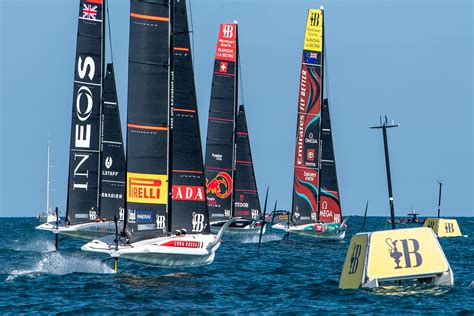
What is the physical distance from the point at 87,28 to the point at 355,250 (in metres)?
25.3

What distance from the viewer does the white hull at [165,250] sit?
103 ft

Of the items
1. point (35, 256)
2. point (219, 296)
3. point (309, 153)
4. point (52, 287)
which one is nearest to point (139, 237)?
point (52, 287)

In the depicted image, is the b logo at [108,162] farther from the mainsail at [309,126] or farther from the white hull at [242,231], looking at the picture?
the mainsail at [309,126]

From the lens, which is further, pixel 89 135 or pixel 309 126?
pixel 309 126

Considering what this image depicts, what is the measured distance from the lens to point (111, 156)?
1978 inches

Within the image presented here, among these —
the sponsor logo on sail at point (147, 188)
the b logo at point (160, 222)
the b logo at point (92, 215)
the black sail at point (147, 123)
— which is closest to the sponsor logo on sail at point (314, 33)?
the b logo at point (92, 215)

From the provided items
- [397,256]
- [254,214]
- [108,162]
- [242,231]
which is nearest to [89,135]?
[108,162]

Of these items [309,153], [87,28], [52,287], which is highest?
[87,28]

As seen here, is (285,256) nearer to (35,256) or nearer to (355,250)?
(35,256)

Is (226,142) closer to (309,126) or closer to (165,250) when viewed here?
(309,126)

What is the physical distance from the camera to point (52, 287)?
29891mm

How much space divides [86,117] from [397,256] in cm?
2564

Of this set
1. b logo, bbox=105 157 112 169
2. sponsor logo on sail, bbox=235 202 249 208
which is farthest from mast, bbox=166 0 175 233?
sponsor logo on sail, bbox=235 202 249 208

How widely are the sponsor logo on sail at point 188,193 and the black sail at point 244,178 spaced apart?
26062 millimetres
